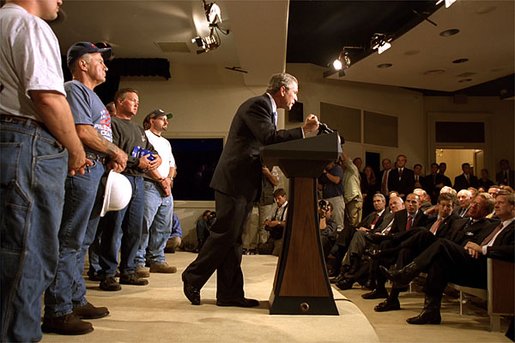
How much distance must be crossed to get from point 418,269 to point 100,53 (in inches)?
104

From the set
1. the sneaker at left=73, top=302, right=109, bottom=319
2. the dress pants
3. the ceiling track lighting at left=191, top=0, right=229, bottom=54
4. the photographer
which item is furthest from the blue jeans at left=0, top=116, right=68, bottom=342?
the photographer

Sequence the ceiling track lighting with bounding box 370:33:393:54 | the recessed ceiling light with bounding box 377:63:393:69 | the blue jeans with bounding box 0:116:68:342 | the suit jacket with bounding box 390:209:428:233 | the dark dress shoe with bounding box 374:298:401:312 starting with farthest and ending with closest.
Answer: the recessed ceiling light with bounding box 377:63:393:69 < the ceiling track lighting with bounding box 370:33:393:54 < the suit jacket with bounding box 390:209:428:233 < the dark dress shoe with bounding box 374:298:401:312 < the blue jeans with bounding box 0:116:68:342

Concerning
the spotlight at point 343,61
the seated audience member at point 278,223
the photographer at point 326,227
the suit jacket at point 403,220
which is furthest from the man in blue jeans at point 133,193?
the spotlight at point 343,61

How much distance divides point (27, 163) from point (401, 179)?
22.4 ft

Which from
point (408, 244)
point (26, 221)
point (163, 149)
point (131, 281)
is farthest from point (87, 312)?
point (408, 244)

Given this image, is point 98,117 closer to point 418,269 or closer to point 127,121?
point 127,121

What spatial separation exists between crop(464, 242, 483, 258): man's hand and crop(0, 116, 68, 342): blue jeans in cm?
284

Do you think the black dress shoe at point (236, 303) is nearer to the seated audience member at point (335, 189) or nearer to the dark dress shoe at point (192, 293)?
the dark dress shoe at point (192, 293)

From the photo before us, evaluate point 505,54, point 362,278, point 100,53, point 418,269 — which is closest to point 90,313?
point 100,53

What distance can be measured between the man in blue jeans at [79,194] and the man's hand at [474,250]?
250 centimetres

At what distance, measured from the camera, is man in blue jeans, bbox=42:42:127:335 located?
1733 mm

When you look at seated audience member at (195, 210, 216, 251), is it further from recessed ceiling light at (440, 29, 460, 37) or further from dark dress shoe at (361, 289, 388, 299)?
recessed ceiling light at (440, 29, 460, 37)

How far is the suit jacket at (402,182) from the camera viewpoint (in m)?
7.35

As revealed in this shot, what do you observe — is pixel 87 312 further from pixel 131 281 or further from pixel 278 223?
pixel 278 223
